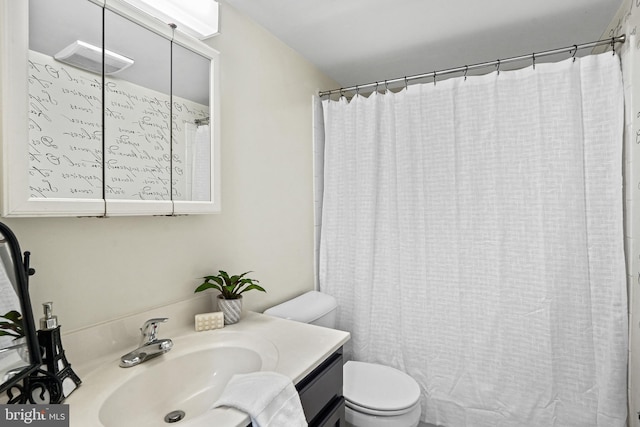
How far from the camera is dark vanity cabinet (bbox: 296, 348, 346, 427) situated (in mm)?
1029

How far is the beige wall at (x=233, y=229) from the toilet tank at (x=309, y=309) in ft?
0.32

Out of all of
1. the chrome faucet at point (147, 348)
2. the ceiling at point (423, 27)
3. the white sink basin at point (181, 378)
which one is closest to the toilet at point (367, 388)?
the white sink basin at point (181, 378)

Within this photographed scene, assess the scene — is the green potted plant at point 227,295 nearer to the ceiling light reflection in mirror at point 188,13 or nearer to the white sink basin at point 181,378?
the white sink basin at point 181,378

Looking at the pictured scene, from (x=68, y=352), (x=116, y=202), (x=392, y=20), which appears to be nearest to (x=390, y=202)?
(x=392, y=20)

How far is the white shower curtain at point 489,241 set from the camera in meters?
1.59

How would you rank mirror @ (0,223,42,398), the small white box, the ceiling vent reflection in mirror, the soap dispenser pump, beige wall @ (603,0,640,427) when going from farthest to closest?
1. beige wall @ (603,0,640,427)
2. the small white box
3. the ceiling vent reflection in mirror
4. the soap dispenser pump
5. mirror @ (0,223,42,398)

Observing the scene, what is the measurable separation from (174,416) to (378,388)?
1004 mm

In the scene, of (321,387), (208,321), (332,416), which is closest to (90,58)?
(208,321)

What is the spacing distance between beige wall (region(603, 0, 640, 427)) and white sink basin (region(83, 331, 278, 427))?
158 centimetres

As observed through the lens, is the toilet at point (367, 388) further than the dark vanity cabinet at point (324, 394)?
Yes

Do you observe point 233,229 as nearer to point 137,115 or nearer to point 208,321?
point 208,321

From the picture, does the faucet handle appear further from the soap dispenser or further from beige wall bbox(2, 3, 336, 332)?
the soap dispenser

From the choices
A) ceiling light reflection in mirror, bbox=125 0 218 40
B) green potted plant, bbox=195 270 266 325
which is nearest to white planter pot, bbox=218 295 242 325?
green potted plant, bbox=195 270 266 325

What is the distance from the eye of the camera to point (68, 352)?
98cm
